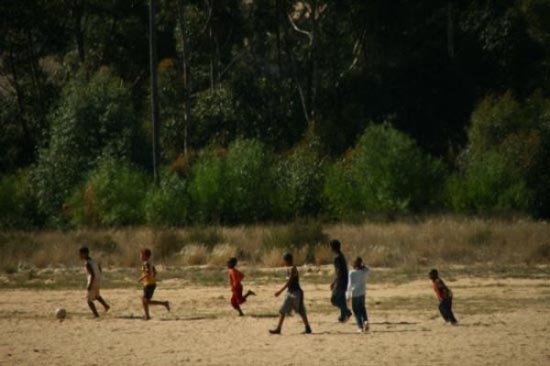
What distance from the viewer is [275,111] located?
2623 inches

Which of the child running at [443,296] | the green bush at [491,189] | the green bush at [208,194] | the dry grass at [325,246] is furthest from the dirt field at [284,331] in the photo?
the green bush at [208,194]

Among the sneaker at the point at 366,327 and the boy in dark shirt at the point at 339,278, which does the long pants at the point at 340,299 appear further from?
the sneaker at the point at 366,327

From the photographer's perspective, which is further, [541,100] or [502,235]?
[541,100]

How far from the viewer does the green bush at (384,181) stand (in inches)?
2040

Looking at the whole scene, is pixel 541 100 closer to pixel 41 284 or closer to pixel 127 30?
pixel 127 30

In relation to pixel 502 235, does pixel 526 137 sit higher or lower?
higher

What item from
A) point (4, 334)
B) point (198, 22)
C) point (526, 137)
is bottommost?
point (4, 334)

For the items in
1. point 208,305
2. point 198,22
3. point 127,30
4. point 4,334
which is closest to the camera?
point 4,334

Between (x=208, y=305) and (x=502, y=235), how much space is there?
14.9m

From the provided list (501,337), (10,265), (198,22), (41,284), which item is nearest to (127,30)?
(198,22)

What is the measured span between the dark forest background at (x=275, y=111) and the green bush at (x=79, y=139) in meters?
0.09

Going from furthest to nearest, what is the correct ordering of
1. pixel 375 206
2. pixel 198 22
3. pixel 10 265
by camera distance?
pixel 198 22 < pixel 375 206 < pixel 10 265

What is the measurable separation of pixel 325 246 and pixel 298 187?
47.9 feet

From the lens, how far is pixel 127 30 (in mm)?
70312
